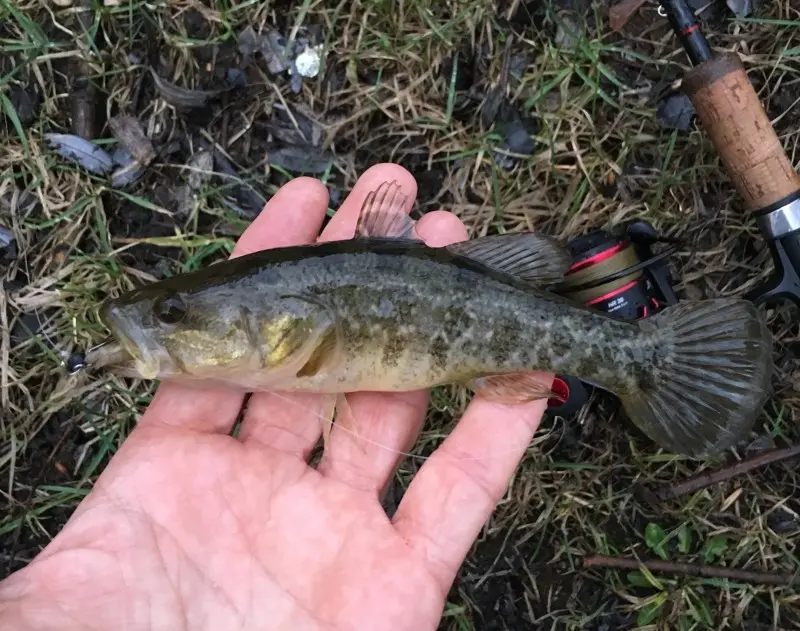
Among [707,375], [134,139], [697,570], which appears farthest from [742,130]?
[134,139]

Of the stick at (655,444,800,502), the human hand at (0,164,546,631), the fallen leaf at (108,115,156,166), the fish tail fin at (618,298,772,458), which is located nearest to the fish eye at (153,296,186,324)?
the human hand at (0,164,546,631)

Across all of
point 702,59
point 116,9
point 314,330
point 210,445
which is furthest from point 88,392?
point 702,59

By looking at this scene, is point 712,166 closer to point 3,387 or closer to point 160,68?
point 160,68

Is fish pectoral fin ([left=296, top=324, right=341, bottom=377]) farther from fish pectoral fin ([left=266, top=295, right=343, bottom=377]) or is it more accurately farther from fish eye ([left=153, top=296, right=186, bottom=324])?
fish eye ([left=153, top=296, right=186, bottom=324])

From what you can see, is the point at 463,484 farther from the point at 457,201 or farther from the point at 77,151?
the point at 77,151

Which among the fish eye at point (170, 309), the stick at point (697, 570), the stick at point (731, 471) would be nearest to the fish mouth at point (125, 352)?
the fish eye at point (170, 309)

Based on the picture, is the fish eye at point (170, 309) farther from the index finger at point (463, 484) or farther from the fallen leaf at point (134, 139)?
the fallen leaf at point (134, 139)

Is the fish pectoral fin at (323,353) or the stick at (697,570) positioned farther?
the stick at (697,570)
